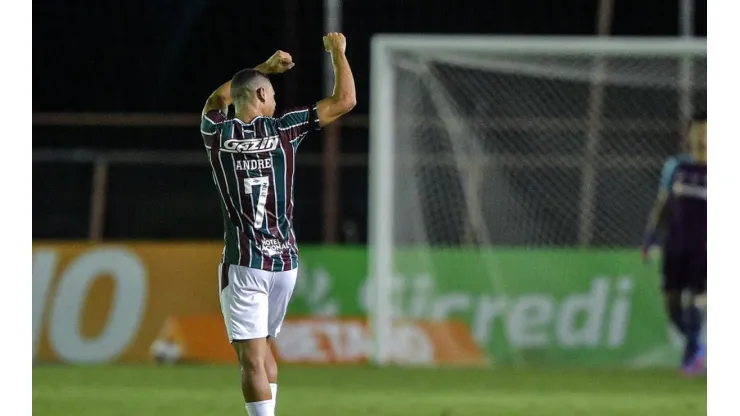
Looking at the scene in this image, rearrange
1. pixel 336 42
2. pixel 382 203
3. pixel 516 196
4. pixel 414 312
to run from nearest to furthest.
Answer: pixel 336 42 < pixel 382 203 < pixel 414 312 < pixel 516 196

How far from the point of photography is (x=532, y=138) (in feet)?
49.9

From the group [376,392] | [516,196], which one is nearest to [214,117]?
[376,392]

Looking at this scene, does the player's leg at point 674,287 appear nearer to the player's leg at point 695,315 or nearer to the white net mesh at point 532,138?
the player's leg at point 695,315

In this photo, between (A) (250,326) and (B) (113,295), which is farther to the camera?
(B) (113,295)

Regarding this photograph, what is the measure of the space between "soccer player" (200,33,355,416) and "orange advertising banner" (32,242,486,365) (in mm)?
7180

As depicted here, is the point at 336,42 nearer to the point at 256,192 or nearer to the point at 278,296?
the point at 256,192

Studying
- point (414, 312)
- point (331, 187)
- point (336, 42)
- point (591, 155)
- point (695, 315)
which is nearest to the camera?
point (336, 42)

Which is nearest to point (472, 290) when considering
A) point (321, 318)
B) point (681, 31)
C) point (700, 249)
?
point (321, 318)

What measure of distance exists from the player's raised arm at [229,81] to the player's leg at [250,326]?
2.86ft

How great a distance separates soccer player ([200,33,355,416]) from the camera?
7.02 metres

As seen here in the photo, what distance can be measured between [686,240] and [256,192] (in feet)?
22.1

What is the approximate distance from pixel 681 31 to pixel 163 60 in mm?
7815

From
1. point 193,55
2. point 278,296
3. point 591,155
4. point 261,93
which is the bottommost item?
point 278,296
